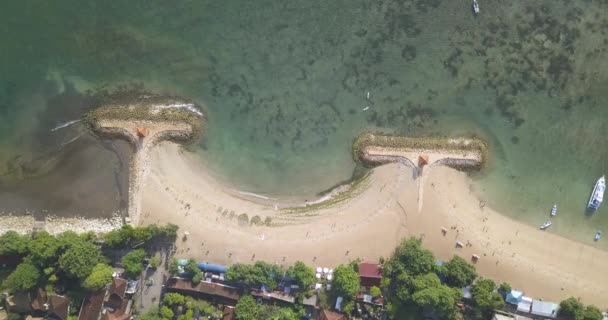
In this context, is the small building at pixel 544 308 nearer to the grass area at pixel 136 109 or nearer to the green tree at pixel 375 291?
the green tree at pixel 375 291

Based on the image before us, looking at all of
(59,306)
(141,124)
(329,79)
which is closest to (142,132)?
(141,124)

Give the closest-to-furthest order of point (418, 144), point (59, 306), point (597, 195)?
point (59, 306) → point (597, 195) → point (418, 144)

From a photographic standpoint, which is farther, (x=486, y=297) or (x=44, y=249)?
(x=486, y=297)

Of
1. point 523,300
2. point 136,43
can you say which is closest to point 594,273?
point 523,300

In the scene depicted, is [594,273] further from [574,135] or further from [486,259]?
[574,135]

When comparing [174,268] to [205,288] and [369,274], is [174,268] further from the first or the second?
[369,274]

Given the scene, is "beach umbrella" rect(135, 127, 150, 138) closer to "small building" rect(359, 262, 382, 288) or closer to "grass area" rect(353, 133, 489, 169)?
"grass area" rect(353, 133, 489, 169)
